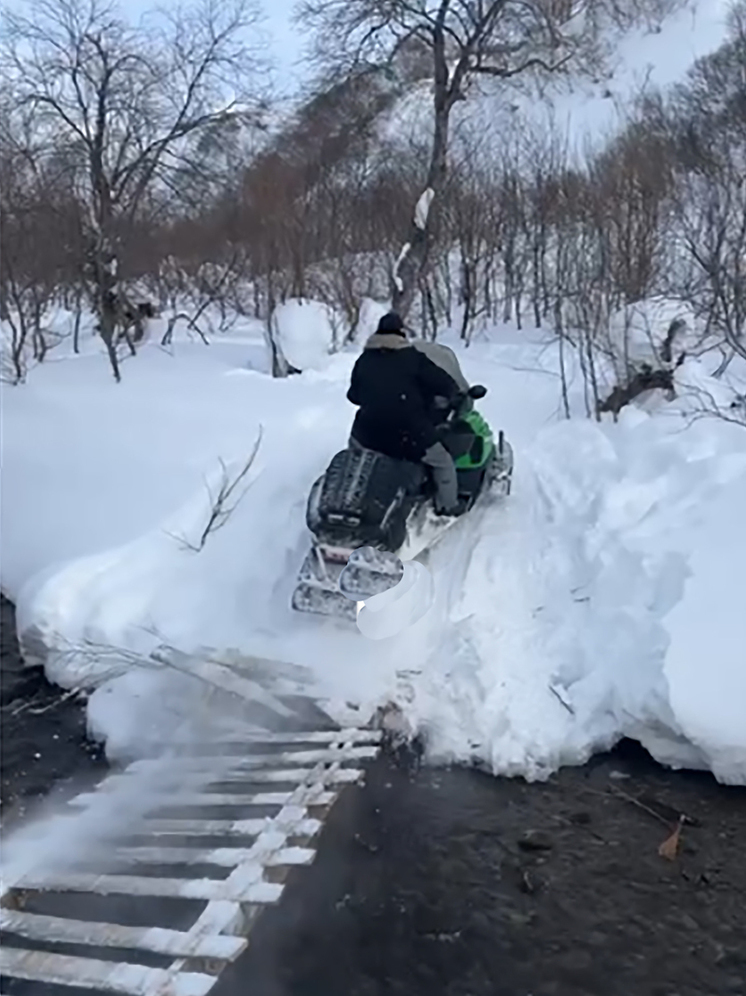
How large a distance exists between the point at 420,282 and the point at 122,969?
12925mm

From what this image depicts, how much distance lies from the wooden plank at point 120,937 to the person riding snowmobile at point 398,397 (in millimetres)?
3068

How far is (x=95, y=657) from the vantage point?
19.1 feet

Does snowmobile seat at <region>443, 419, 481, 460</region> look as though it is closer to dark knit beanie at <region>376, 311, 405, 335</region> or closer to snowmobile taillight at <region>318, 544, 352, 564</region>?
dark knit beanie at <region>376, 311, 405, 335</region>

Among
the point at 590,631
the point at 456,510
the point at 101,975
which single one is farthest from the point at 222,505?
the point at 101,975

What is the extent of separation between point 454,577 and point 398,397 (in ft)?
3.89

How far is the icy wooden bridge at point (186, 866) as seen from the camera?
3.67 metres

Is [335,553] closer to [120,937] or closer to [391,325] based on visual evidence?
[391,325]

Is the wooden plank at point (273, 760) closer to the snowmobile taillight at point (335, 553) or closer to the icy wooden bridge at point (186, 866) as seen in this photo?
the icy wooden bridge at point (186, 866)

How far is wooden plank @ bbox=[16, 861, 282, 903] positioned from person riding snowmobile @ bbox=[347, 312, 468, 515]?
9.00 feet

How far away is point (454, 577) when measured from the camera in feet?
20.9

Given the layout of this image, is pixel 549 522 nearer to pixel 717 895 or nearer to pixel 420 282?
pixel 717 895

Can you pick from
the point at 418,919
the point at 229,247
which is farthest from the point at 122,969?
the point at 229,247

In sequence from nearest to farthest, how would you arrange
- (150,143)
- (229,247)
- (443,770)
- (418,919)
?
1. (418,919)
2. (443,770)
3. (150,143)
4. (229,247)

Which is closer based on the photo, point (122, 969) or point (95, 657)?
point (122, 969)
